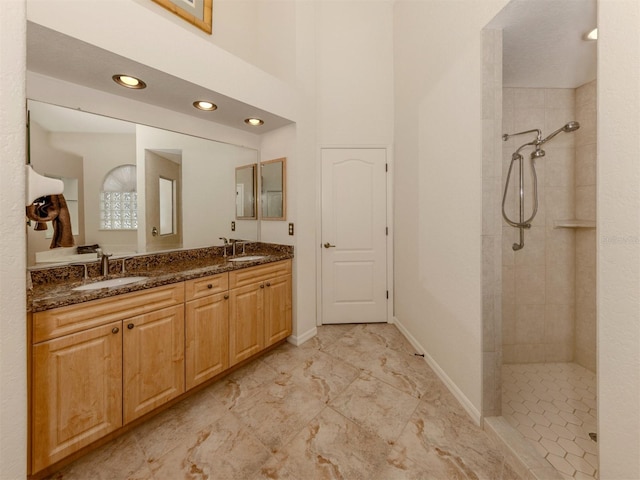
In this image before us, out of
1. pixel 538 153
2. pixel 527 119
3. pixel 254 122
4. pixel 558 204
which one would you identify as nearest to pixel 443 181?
pixel 538 153

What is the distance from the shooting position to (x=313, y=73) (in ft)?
9.05

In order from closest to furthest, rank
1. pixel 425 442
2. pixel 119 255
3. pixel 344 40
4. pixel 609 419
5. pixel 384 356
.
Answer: pixel 609 419, pixel 425 442, pixel 119 255, pixel 384 356, pixel 344 40

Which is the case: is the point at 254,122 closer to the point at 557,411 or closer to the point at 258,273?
the point at 258,273

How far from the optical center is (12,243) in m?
0.83

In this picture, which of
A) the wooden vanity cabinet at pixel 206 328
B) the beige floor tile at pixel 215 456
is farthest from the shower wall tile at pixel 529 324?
the wooden vanity cabinet at pixel 206 328

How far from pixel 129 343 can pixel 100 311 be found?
250 mm

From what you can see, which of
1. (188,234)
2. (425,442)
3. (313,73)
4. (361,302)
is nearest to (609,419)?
(425,442)

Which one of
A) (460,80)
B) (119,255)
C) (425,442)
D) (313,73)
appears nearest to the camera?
(425,442)

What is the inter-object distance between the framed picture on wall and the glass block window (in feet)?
4.30

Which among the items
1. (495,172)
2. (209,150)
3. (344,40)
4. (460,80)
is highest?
(344,40)

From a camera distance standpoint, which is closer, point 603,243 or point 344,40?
point 603,243

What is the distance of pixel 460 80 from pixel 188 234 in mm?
2444

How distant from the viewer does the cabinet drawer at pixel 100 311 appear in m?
1.21

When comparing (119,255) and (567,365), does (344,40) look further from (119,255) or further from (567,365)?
(567,365)
